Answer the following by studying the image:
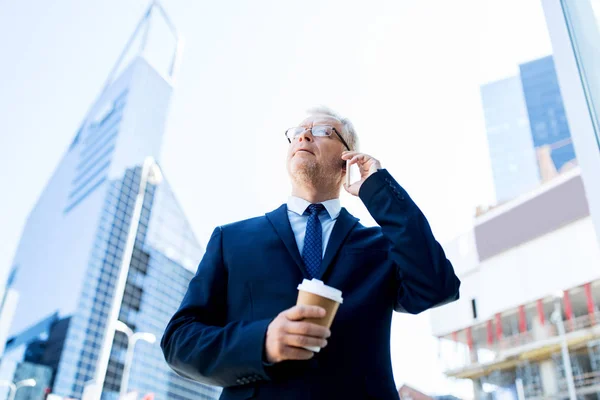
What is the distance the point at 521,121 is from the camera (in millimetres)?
59125

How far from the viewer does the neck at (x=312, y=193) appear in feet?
3.89

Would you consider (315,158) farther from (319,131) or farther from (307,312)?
(307,312)

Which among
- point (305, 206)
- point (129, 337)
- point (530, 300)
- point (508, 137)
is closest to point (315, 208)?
point (305, 206)

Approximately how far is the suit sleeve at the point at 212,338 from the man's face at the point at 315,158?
10.3 inches

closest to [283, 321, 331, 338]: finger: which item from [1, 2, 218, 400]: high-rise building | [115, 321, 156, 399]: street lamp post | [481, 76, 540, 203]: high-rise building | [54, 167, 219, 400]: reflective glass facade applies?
[115, 321, 156, 399]: street lamp post

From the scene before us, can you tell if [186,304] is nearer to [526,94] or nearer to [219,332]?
[219,332]

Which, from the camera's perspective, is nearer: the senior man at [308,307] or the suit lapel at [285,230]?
the senior man at [308,307]

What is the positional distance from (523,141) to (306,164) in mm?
60752

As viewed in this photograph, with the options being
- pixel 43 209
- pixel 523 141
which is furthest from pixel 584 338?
pixel 43 209

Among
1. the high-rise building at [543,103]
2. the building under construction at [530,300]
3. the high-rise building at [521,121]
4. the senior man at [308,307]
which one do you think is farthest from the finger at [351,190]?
the high-rise building at [543,103]

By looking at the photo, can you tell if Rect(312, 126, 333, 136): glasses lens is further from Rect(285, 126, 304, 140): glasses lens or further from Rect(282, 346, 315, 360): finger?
Rect(282, 346, 315, 360): finger

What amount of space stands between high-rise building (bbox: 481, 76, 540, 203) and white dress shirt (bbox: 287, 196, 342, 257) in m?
54.3

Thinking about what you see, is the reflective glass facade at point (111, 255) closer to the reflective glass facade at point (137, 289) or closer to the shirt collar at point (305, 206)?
the reflective glass facade at point (137, 289)

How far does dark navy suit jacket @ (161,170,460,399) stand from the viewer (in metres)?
0.82
